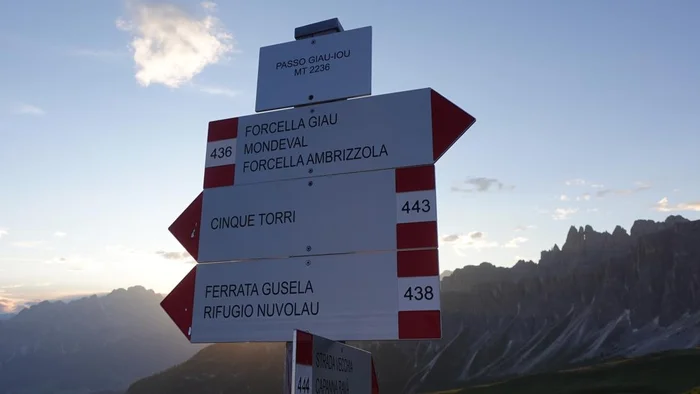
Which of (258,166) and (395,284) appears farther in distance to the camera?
(258,166)

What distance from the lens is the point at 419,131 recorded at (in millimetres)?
7996

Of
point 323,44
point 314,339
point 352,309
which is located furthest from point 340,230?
point 323,44

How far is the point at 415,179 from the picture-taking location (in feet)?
25.2

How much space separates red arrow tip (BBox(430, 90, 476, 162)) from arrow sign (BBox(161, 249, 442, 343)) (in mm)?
1547

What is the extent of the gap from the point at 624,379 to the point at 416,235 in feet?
459

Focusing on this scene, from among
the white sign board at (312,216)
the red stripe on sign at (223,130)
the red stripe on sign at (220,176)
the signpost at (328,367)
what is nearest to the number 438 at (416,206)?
the white sign board at (312,216)

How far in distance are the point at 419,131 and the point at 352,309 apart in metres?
2.62

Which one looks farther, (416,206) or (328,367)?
(416,206)

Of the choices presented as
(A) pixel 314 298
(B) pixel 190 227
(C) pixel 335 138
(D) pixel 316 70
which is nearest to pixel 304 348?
(A) pixel 314 298

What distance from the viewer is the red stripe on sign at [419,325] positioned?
698 cm

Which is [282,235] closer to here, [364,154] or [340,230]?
[340,230]

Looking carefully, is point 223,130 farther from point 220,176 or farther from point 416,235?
point 416,235

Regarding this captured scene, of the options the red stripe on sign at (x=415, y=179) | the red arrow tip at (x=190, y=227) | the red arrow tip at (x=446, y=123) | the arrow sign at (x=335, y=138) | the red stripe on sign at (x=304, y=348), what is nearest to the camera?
the red stripe on sign at (x=304, y=348)

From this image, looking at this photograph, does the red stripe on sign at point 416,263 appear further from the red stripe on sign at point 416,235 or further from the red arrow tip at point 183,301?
the red arrow tip at point 183,301
